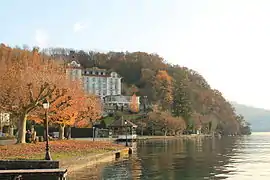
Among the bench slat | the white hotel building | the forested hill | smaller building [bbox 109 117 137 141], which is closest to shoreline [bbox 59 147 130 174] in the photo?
the bench slat

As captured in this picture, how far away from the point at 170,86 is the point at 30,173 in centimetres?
12803

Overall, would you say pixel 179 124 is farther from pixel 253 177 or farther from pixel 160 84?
pixel 253 177

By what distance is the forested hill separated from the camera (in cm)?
14450

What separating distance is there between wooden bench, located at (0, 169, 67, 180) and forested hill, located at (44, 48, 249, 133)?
11921 centimetres

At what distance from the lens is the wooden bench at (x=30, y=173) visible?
2241cm

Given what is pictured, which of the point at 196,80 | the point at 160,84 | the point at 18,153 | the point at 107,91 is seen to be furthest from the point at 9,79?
the point at 196,80

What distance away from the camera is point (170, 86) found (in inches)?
5886

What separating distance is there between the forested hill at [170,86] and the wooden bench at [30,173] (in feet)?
391

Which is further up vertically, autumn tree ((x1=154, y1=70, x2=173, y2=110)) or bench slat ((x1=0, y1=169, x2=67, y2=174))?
autumn tree ((x1=154, y1=70, x2=173, y2=110))

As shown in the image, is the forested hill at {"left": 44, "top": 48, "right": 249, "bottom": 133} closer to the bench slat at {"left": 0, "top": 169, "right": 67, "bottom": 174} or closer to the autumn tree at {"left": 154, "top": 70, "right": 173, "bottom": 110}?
the autumn tree at {"left": 154, "top": 70, "right": 173, "bottom": 110}

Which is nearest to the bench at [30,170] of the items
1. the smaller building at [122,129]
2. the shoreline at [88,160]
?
the shoreline at [88,160]

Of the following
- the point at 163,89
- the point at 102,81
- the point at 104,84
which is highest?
the point at 102,81

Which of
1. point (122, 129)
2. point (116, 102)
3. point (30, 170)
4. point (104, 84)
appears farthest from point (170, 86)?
point (30, 170)

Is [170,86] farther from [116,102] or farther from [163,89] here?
[116,102]
